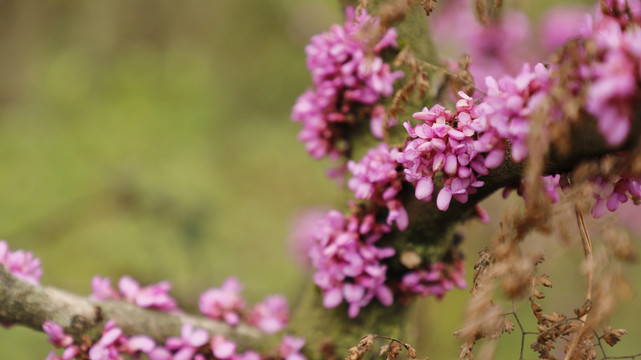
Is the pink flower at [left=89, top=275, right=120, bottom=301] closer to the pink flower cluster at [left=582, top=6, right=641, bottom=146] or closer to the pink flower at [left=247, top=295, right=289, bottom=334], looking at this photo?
the pink flower at [left=247, top=295, right=289, bottom=334]

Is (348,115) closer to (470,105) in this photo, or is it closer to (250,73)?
(470,105)

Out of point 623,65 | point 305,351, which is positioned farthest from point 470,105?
point 305,351

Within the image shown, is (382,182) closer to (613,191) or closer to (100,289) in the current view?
(613,191)

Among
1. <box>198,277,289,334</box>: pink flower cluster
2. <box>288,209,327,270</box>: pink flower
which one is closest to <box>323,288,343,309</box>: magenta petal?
<box>198,277,289,334</box>: pink flower cluster

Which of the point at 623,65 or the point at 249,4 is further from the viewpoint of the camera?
the point at 249,4

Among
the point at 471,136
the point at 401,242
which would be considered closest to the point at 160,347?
the point at 401,242

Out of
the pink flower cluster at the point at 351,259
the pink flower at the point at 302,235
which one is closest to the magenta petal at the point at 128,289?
the pink flower cluster at the point at 351,259

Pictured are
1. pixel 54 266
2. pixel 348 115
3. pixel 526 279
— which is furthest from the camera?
pixel 54 266
